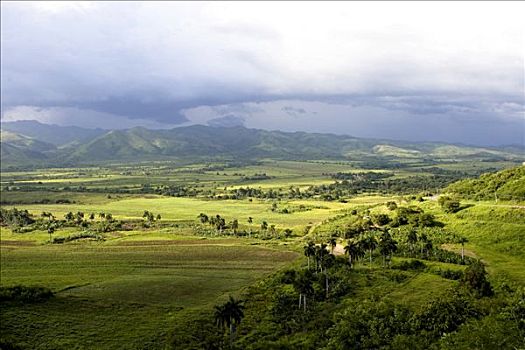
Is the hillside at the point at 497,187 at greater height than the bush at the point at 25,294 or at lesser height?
greater

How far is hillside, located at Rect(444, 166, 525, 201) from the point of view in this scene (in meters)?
151

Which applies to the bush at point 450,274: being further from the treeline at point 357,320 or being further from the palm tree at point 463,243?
the palm tree at point 463,243

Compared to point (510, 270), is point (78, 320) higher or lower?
lower

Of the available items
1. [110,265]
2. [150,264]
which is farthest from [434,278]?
[110,265]

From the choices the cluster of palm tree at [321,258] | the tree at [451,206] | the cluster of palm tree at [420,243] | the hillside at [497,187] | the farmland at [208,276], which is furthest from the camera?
the hillside at [497,187]

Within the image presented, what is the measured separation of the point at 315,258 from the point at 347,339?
141 ft

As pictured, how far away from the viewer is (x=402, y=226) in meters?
148

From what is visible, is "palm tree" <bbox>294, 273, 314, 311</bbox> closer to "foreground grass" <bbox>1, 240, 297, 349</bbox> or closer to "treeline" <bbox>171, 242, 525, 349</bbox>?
"treeline" <bbox>171, 242, 525, 349</bbox>

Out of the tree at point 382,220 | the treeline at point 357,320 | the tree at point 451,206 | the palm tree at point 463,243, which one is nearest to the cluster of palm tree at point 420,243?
the palm tree at point 463,243

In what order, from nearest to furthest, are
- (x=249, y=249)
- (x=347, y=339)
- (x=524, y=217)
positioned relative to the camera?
(x=347, y=339)
(x=524, y=217)
(x=249, y=249)

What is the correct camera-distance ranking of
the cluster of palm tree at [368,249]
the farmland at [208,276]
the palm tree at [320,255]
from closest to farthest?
the farmland at [208,276] < the palm tree at [320,255] < the cluster of palm tree at [368,249]

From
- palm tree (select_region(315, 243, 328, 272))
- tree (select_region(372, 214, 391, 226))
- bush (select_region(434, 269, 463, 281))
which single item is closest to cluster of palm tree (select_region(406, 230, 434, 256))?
bush (select_region(434, 269, 463, 281))

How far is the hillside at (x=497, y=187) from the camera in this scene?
151 meters

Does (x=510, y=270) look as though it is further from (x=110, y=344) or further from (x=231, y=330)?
(x=110, y=344)
